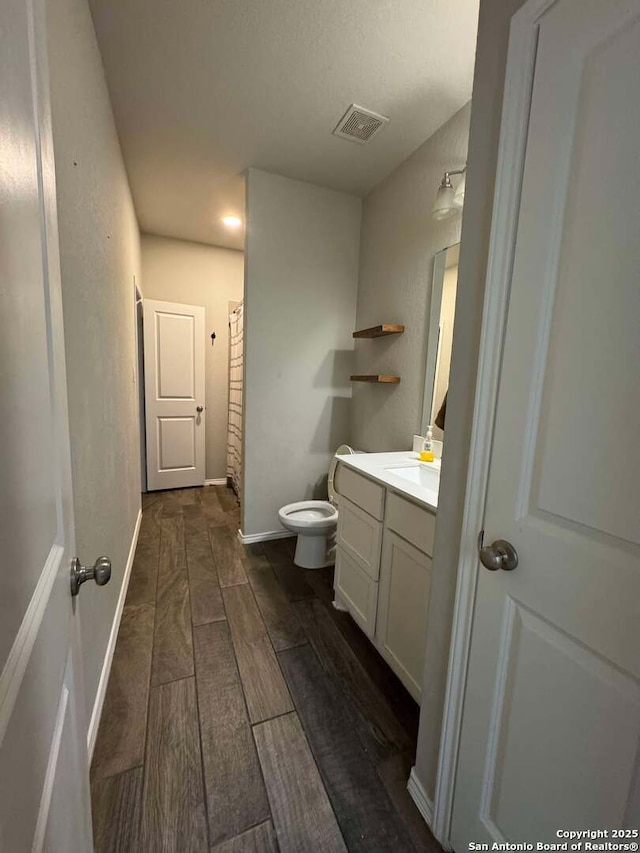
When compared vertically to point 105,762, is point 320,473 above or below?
above

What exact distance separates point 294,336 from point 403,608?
76.4 inches

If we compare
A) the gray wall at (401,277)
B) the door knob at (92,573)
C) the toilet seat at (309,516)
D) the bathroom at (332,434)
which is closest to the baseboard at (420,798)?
the bathroom at (332,434)

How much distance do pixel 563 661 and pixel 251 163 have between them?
9.44ft

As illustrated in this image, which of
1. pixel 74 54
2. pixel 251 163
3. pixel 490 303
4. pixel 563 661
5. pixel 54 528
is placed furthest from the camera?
pixel 251 163

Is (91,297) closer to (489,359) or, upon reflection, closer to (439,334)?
(489,359)

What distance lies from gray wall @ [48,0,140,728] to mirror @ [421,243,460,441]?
5.24ft

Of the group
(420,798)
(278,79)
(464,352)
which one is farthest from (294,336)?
(420,798)

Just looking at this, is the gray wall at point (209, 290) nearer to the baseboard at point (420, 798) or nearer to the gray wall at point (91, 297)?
the gray wall at point (91, 297)

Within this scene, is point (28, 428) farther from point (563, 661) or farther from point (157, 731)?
point (157, 731)

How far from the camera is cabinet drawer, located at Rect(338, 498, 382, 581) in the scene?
1562 mm

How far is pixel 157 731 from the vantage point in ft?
4.12

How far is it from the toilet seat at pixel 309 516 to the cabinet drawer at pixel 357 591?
1.16ft

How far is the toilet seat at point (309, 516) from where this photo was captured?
225 cm

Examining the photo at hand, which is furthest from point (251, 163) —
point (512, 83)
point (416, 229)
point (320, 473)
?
point (320, 473)
